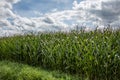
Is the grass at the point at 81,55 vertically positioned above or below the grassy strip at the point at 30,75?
above

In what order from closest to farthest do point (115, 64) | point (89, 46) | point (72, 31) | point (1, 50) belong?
A: point (115, 64), point (89, 46), point (72, 31), point (1, 50)

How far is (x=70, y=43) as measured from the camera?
34.5ft

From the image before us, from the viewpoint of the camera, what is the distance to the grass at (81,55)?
841 centimetres

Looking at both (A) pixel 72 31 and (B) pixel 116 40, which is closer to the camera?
(B) pixel 116 40

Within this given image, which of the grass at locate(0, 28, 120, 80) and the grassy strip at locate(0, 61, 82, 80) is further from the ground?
the grass at locate(0, 28, 120, 80)

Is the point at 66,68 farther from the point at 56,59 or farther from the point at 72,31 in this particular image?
the point at 72,31

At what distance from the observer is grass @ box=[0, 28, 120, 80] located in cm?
841

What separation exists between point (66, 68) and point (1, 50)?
7.19 metres

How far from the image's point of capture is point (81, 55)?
367 inches

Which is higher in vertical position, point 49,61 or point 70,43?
point 70,43

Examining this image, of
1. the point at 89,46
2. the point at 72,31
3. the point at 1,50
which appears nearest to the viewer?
the point at 89,46

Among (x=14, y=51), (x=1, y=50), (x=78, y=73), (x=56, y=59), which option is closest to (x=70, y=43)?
(x=56, y=59)

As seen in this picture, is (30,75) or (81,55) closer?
(30,75)

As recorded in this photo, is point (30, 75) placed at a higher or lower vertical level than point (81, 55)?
lower
